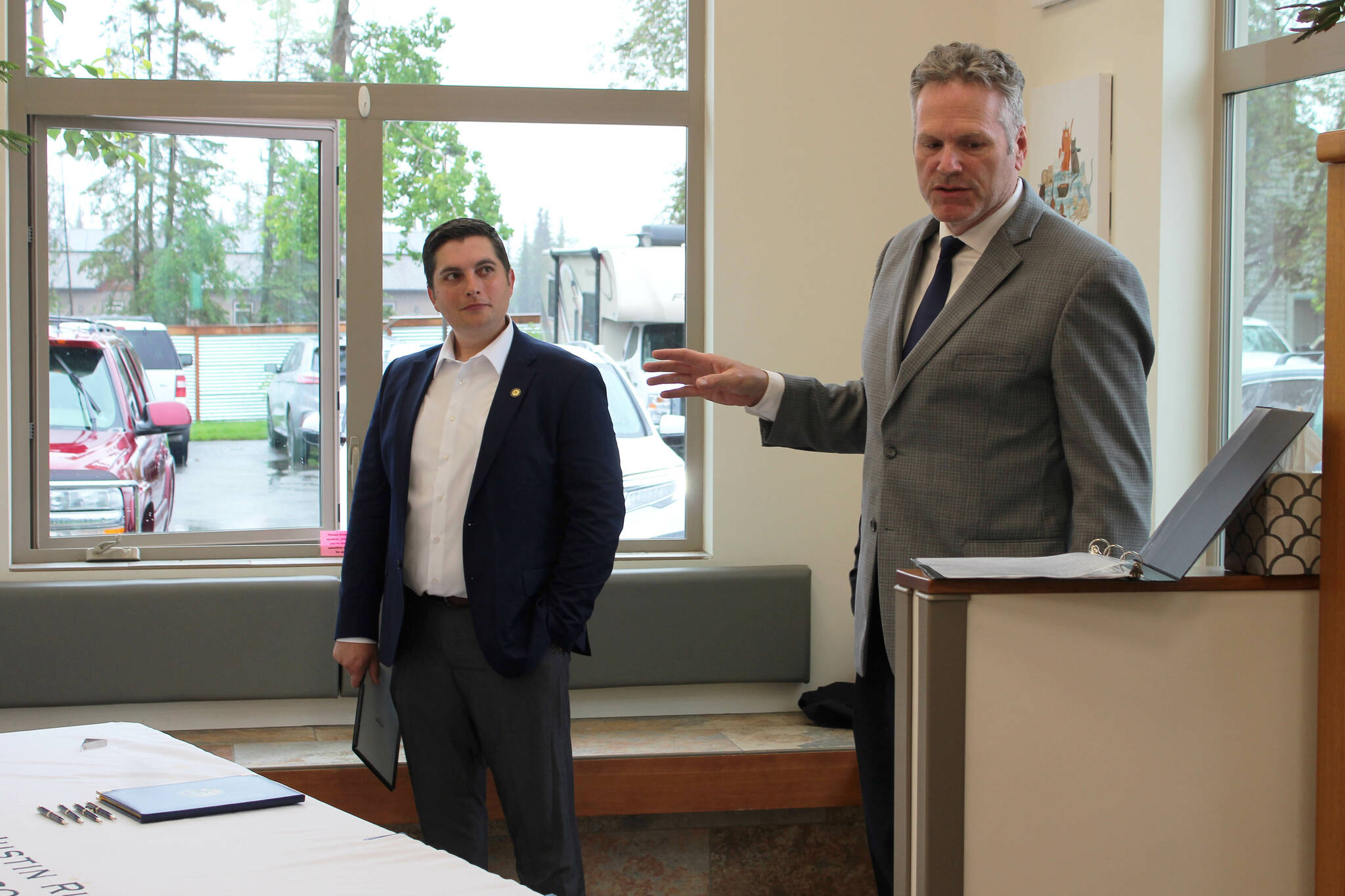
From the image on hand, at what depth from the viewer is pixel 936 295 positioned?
1727 millimetres

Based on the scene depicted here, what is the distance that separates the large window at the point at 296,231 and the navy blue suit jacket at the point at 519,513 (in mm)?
1302

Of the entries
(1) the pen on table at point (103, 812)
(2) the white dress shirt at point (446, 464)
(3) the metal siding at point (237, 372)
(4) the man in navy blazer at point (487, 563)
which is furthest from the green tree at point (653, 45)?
(1) the pen on table at point (103, 812)

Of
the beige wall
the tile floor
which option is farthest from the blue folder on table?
the beige wall

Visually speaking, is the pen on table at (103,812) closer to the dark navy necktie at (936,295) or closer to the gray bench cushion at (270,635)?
the dark navy necktie at (936,295)

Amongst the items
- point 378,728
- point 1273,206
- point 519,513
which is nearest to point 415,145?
point 519,513

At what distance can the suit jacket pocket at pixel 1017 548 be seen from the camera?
1.60 m

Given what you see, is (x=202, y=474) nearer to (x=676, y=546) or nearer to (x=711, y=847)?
(x=676, y=546)

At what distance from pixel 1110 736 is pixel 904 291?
779 mm

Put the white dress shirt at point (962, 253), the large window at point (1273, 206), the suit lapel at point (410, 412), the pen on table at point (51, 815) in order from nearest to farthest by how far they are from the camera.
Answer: the pen on table at point (51, 815), the white dress shirt at point (962, 253), the suit lapel at point (410, 412), the large window at point (1273, 206)

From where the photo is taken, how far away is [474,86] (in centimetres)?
374

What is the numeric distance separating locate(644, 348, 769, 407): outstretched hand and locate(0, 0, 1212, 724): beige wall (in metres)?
1.81

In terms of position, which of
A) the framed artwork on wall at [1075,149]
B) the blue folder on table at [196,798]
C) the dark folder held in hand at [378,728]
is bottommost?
the dark folder held in hand at [378,728]

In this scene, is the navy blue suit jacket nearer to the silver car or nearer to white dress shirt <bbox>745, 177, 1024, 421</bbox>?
white dress shirt <bbox>745, 177, 1024, 421</bbox>

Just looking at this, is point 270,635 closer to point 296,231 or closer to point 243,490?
point 243,490
